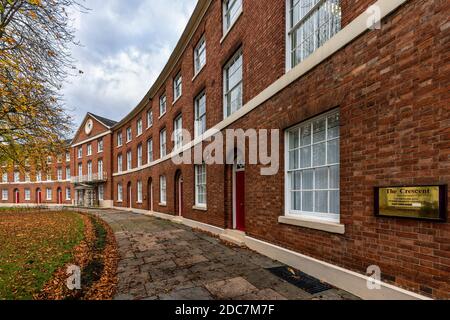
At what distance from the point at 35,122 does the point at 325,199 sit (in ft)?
37.0

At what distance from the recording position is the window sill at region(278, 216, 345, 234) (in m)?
4.41

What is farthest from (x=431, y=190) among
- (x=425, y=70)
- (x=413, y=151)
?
(x=425, y=70)

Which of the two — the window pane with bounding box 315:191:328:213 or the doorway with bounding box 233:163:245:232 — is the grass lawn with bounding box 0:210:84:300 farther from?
the window pane with bounding box 315:191:328:213

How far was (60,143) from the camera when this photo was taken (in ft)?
37.7

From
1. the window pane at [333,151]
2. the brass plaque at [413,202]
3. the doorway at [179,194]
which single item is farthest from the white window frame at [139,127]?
the brass plaque at [413,202]

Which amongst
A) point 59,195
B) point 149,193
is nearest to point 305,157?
point 149,193

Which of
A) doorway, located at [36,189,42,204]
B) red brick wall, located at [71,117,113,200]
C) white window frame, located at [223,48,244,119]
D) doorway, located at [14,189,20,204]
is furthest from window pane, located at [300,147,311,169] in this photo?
doorway, located at [14,189,20,204]

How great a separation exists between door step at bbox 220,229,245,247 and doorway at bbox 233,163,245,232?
0.92ft

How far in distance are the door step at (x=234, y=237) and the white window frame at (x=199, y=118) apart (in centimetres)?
507

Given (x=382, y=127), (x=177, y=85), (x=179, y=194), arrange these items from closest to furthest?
(x=382, y=127) < (x=179, y=194) < (x=177, y=85)

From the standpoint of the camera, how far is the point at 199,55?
12719 millimetres

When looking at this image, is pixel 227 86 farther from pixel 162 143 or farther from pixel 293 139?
pixel 162 143

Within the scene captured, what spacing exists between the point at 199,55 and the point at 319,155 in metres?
9.89

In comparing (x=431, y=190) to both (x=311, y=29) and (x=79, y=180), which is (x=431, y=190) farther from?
(x=79, y=180)
